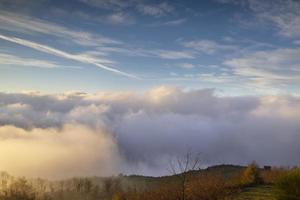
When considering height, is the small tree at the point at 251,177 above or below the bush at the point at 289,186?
above

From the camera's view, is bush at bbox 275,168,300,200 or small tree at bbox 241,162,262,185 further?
small tree at bbox 241,162,262,185

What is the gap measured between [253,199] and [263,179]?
33.1m

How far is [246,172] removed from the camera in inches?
3634

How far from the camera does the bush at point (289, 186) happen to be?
148 feet

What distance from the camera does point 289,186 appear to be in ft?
150

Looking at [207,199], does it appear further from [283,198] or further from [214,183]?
[283,198]

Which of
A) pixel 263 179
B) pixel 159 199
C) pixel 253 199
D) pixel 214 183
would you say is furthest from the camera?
pixel 263 179

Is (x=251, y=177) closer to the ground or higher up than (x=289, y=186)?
higher up

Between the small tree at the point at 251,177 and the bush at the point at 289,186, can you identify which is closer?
the bush at the point at 289,186

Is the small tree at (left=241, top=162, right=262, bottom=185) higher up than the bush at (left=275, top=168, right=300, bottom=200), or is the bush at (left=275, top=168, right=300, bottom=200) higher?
the small tree at (left=241, top=162, right=262, bottom=185)

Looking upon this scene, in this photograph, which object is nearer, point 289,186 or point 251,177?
point 289,186

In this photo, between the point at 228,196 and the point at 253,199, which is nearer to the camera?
the point at 253,199

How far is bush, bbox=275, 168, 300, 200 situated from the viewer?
1777 inches

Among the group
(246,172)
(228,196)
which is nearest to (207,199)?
(228,196)
